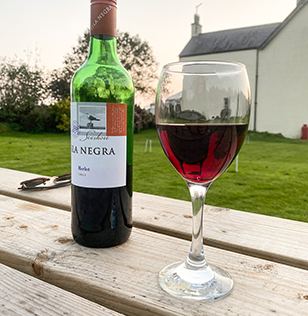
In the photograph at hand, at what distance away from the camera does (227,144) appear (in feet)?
2.35

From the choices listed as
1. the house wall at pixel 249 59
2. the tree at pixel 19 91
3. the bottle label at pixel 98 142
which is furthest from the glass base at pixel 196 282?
the house wall at pixel 249 59

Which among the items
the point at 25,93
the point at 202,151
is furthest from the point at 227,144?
the point at 25,93

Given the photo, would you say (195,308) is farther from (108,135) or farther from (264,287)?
(108,135)

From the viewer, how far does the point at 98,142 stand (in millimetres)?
848

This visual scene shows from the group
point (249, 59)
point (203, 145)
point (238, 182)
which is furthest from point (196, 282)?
point (249, 59)

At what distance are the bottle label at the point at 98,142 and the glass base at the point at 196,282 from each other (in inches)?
11.6

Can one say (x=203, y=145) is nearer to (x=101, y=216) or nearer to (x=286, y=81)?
(x=101, y=216)

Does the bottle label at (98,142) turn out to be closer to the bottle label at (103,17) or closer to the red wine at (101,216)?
the red wine at (101,216)

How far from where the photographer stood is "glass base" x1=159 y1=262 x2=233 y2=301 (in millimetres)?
676

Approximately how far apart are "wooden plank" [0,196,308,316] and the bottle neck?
0.54m

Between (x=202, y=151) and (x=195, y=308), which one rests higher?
(x=202, y=151)

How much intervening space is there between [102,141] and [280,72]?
2044cm

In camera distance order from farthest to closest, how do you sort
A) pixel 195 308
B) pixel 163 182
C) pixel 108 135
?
pixel 163 182 < pixel 108 135 < pixel 195 308

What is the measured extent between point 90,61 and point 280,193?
13.3ft
